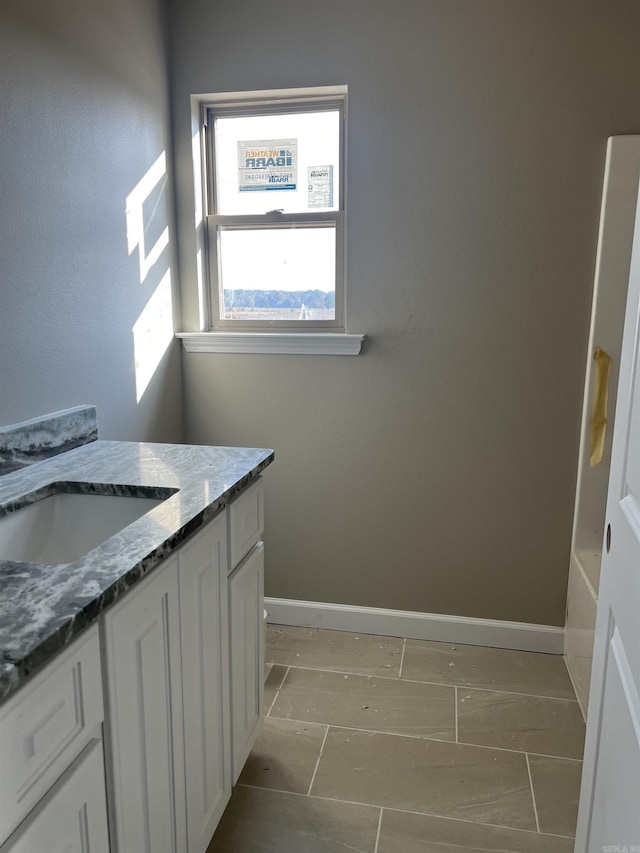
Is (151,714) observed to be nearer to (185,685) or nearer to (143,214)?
(185,685)

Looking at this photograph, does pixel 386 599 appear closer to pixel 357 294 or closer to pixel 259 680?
pixel 259 680

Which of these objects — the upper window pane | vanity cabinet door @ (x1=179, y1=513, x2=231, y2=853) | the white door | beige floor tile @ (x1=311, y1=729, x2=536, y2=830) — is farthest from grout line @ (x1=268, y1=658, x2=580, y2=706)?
the upper window pane

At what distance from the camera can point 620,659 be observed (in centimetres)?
110

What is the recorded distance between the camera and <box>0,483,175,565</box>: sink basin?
148cm

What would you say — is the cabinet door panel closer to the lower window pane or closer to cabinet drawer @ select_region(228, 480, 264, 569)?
cabinet drawer @ select_region(228, 480, 264, 569)

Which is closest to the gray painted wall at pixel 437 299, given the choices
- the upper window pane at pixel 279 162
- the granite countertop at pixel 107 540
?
the upper window pane at pixel 279 162

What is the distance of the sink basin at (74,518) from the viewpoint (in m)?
1.48

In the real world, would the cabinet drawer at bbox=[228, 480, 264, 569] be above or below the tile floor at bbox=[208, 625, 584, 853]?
above

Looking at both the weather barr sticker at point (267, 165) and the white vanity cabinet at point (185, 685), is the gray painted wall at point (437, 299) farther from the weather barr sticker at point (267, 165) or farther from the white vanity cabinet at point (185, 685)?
the white vanity cabinet at point (185, 685)

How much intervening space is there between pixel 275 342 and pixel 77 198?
35.4 inches

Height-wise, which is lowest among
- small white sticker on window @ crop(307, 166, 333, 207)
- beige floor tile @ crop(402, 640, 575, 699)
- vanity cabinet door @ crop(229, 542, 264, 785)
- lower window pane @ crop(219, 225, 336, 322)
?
beige floor tile @ crop(402, 640, 575, 699)

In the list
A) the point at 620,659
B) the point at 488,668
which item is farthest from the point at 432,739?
the point at 620,659

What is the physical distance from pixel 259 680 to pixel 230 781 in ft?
0.92

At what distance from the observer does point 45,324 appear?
5.79ft
